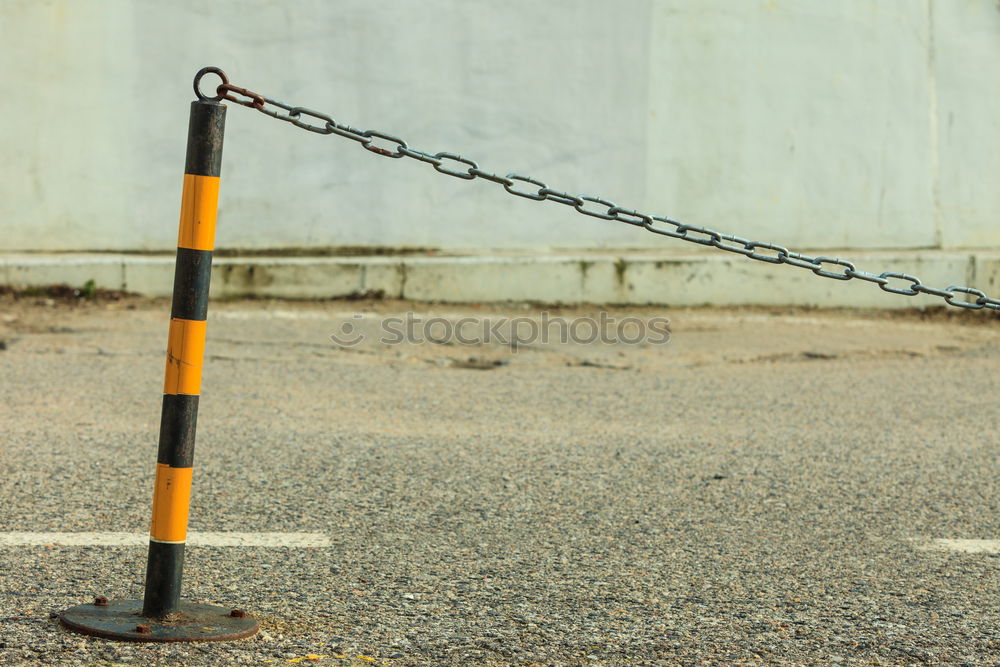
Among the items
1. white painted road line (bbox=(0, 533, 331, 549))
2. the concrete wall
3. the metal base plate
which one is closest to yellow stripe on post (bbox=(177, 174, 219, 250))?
the metal base plate

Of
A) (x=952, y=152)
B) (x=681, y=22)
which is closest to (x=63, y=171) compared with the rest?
(x=681, y=22)

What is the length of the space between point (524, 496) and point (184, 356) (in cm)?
192

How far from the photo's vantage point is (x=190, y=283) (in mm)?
2758

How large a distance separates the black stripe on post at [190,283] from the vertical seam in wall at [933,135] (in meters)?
9.35

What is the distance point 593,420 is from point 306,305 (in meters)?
4.00

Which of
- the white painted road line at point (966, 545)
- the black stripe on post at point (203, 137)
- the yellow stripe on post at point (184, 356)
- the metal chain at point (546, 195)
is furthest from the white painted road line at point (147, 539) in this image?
the white painted road line at point (966, 545)

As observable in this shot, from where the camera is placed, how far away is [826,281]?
9984 millimetres

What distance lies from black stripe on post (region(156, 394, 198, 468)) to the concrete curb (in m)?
6.52

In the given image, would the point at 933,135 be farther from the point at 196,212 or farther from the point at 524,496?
the point at 196,212

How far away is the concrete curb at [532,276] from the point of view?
9273mm

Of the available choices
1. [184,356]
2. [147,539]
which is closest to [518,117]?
[147,539]

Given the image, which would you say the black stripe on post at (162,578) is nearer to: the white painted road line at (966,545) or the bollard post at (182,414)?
the bollard post at (182,414)

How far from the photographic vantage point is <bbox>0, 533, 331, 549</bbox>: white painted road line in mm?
3602

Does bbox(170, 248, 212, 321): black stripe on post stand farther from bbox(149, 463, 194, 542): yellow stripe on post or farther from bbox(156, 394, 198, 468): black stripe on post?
bbox(149, 463, 194, 542): yellow stripe on post
